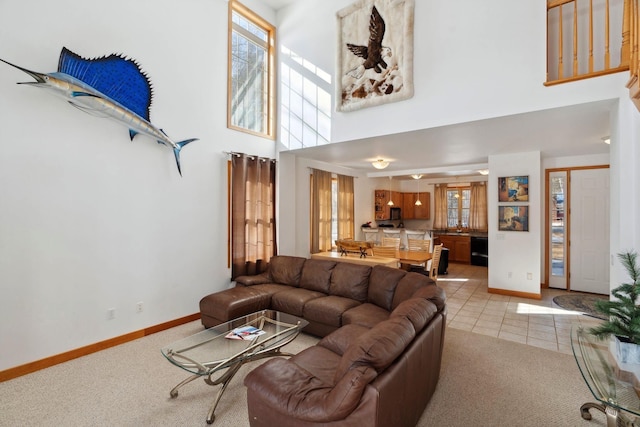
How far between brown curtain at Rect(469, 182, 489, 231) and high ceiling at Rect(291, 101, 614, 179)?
2.29m

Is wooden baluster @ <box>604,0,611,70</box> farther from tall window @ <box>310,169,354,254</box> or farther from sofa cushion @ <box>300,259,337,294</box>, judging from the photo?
tall window @ <box>310,169,354,254</box>

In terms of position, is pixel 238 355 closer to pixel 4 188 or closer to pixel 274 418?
pixel 274 418

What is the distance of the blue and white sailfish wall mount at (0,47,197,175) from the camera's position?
9.35ft

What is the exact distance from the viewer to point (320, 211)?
647cm

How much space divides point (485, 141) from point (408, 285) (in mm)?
2867

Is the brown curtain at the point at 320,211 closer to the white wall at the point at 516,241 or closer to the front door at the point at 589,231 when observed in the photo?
the white wall at the point at 516,241

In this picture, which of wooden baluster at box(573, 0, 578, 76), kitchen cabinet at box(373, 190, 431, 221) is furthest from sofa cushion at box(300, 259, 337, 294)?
kitchen cabinet at box(373, 190, 431, 221)

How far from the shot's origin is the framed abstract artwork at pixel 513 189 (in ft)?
17.5

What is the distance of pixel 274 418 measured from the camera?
169cm

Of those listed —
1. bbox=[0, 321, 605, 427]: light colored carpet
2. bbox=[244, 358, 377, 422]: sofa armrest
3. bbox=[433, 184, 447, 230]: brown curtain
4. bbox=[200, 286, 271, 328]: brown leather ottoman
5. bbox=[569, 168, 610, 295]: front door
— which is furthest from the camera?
bbox=[433, 184, 447, 230]: brown curtain

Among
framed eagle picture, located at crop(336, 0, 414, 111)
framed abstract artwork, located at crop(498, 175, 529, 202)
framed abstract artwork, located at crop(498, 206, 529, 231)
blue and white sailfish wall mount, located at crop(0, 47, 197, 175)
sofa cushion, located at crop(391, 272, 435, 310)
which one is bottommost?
sofa cushion, located at crop(391, 272, 435, 310)

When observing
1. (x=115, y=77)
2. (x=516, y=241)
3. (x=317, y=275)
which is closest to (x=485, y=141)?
(x=516, y=241)

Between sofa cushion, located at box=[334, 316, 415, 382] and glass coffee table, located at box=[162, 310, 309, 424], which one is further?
glass coffee table, located at box=[162, 310, 309, 424]

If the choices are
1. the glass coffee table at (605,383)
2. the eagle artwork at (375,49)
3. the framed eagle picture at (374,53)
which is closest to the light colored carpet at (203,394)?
the glass coffee table at (605,383)
